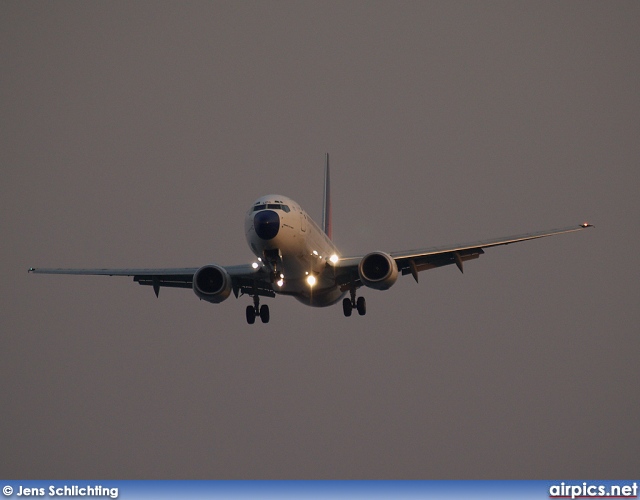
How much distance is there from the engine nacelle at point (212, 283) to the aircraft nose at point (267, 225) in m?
4.78

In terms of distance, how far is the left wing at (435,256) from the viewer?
44.2 meters

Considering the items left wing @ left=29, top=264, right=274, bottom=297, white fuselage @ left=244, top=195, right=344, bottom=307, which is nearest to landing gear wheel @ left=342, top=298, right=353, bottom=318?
white fuselage @ left=244, top=195, right=344, bottom=307

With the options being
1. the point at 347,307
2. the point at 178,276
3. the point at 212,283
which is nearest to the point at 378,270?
the point at 347,307

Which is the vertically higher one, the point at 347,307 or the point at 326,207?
the point at 326,207

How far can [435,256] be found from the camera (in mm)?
45375

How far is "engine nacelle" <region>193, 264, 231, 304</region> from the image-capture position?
4316cm

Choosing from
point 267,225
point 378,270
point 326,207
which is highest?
point 326,207

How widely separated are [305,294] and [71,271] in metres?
13.0

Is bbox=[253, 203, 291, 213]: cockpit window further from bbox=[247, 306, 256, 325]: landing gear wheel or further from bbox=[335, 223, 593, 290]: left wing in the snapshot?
bbox=[247, 306, 256, 325]: landing gear wheel

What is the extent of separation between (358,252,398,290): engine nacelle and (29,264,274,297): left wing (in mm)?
5224

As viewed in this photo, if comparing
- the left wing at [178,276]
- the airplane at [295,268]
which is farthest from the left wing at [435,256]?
the left wing at [178,276]

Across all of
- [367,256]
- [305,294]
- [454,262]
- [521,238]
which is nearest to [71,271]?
[305,294]

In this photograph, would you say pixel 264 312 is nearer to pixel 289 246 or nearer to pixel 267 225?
pixel 289 246

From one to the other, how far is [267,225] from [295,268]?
3828mm
